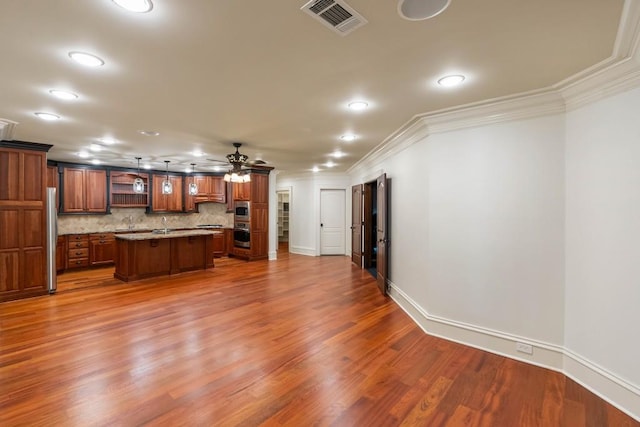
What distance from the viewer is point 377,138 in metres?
4.64

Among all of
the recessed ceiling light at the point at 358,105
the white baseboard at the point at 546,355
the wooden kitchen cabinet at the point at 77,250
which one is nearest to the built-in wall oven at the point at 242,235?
the wooden kitchen cabinet at the point at 77,250

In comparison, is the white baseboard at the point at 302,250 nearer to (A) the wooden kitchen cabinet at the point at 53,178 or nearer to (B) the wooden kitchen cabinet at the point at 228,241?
(B) the wooden kitchen cabinet at the point at 228,241

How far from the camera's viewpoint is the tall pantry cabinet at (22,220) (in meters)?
4.59

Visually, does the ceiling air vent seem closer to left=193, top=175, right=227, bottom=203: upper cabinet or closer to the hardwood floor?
the hardwood floor

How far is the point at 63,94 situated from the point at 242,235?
566 centimetres

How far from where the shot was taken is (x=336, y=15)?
167 centimetres

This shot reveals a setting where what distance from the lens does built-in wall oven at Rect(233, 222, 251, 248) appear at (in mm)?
8039

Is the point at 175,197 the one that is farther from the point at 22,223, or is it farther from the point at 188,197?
the point at 22,223

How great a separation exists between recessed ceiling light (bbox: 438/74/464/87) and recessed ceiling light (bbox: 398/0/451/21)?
90 cm

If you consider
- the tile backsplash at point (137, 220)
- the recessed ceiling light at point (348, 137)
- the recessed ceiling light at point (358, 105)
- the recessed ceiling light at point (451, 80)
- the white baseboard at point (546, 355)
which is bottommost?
the white baseboard at point (546, 355)

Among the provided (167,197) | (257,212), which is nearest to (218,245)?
(257,212)

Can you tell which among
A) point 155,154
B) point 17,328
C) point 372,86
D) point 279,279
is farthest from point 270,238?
point 372,86

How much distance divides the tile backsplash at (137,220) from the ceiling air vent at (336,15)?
8.21 m

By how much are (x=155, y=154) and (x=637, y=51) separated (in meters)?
6.85
